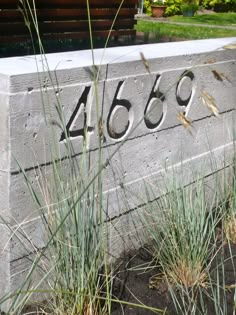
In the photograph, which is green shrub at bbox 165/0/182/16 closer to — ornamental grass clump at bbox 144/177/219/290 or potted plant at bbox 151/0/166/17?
potted plant at bbox 151/0/166/17

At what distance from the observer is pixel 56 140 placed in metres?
2.69

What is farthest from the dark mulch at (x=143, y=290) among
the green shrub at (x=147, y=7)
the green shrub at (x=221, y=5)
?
the green shrub at (x=221, y=5)

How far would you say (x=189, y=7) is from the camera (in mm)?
20422

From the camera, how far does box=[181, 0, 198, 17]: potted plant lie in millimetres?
20484

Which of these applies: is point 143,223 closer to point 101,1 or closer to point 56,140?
point 56,140

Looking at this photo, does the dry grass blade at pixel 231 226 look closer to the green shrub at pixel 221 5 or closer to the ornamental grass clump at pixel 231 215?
the ornamental grass clump at pixel 231 215

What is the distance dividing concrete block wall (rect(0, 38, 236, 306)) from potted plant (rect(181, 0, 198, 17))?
16821 mm

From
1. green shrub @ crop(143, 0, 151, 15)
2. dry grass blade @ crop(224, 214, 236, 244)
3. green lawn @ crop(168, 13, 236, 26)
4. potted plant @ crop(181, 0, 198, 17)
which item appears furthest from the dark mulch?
green shrub @ crop(143, 0, 151, 15)

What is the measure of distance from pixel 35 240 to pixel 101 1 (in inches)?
221

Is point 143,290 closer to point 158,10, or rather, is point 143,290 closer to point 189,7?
point 158,10

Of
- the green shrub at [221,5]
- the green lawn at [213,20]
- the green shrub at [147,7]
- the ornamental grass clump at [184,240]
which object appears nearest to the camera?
the ornamental grass clump at [184,240]

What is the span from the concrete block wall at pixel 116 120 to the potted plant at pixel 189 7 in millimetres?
16821

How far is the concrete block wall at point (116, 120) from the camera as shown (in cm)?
255

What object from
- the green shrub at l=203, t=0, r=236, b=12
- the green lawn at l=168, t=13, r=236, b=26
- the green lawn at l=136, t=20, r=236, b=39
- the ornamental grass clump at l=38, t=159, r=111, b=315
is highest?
the ornamental grass clump at l=38, t=159, r=111, b=315
